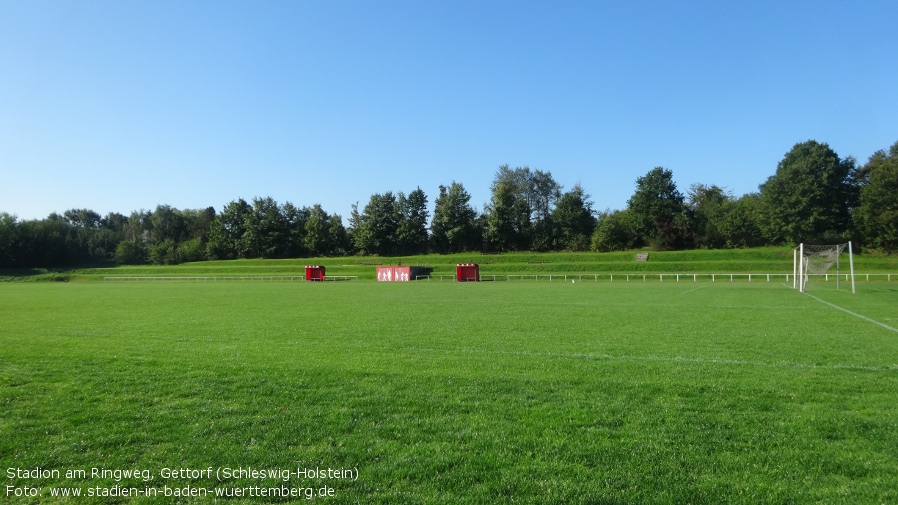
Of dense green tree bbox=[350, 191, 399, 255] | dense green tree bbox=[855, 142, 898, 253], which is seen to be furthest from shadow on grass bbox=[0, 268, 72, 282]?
dense green tree bbox=[855, 142, 898, 253]

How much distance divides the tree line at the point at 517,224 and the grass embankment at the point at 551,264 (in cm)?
664

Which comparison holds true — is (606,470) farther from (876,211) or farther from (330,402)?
(876,211)

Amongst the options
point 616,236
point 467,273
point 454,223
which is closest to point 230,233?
point 454,223

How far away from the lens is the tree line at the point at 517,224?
66.0 metres

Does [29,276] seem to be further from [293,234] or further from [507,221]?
[507,221]

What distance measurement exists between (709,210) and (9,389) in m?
90.1

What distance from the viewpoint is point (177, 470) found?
188 inches

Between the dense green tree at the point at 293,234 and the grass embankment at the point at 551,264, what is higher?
the dense green tree at the point at 293,234

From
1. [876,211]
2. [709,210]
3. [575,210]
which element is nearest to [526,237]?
[575,210]

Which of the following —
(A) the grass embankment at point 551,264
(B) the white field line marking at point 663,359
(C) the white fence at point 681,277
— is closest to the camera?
(B) the white field line marking at point 663,359

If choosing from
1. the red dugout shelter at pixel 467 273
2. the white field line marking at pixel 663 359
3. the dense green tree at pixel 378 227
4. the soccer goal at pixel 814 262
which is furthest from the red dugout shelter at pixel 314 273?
the white field line marking at pixel 663 359

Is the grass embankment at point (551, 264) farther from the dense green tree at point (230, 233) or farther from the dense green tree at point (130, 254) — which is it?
the dense green tree at point (130, 254)

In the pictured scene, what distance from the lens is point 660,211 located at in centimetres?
8381

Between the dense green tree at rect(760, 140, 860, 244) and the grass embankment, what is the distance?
356 cm
